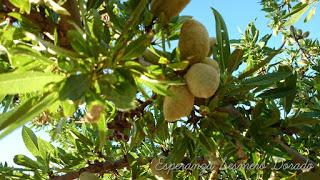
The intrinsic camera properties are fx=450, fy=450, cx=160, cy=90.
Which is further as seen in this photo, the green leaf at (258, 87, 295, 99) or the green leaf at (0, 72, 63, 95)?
the green leaf at (258, 87, 295, 99)

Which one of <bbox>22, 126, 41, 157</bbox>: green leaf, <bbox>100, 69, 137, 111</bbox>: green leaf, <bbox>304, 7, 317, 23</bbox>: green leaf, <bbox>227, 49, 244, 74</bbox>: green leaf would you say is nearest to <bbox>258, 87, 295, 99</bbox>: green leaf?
<bbox>227, 49, 244, 74</bbox>: green leaf

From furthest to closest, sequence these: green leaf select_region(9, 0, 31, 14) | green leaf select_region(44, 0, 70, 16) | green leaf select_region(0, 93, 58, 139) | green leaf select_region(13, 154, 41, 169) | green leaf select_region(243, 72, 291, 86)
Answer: green leaf select_region(13, 154, 41, 169) → green leaf select_region(243, 72, 291, 86) → green leaf select_region(9, 0, 31, 14) → green leaf select_region(44, 0, 70, 16) → green leaf select_region(0, 93, 58, 139)

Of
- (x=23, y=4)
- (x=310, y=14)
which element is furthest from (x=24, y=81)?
(x=310, y=14)

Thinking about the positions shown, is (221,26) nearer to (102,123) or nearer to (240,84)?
(240,84)

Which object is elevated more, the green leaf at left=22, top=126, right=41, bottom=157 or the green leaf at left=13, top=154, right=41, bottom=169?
the green leaf at left=22, top=126, right=41, bottom=157

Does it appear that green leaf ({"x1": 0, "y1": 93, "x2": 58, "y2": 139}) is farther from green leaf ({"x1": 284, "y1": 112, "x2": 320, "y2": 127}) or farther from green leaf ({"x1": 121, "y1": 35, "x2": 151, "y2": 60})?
green leaf ({"x1": 284, "y1": 112, "x2": 320, "y2": 127})

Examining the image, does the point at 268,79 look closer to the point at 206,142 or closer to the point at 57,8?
the point at 206,142

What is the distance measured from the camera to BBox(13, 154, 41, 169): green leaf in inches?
61.6

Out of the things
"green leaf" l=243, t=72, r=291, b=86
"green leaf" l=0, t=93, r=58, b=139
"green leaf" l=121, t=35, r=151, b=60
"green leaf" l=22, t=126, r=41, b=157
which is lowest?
"green leaf" l=22, t=126, r=41, b=157

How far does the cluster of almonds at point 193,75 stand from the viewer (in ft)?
3.13

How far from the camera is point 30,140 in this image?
158cm

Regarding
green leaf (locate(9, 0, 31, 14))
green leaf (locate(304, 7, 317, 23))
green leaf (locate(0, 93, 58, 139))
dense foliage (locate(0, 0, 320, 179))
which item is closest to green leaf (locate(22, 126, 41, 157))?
dense foliage (locate(0, 0, 320, 179))

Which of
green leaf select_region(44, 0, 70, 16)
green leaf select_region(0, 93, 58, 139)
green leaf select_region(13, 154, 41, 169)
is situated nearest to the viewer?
green leaf select_region(0, 93, 58, 139)

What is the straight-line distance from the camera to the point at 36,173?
1.51m
